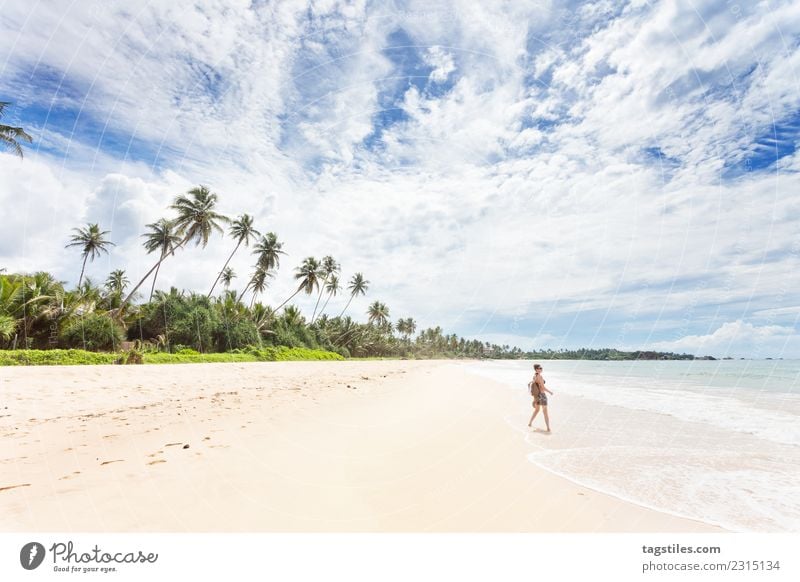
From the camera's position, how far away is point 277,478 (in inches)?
207

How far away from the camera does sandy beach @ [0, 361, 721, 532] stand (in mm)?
4125

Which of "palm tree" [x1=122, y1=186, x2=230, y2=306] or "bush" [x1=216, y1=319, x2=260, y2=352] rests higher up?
"palm tree" [x1=122, y1=186, x2=230, y2=306]

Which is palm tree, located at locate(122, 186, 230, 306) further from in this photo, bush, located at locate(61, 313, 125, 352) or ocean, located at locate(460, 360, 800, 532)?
ocean, located at locate(460, 360, 800, 532)

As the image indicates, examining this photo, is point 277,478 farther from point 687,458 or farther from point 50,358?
point 50,358

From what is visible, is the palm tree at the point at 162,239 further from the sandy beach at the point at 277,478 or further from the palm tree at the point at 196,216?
the sandy beach at the point at 277,478

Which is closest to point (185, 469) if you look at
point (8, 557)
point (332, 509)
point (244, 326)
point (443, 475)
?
point (8, 557)

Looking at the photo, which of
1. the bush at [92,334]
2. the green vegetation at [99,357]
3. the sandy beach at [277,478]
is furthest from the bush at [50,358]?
the sandy beach at [277,478]

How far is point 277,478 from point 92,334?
38217 mm

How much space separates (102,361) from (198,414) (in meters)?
22.1

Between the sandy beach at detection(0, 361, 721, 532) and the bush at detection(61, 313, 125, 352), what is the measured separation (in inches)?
1098

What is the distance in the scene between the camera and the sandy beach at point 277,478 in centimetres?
412

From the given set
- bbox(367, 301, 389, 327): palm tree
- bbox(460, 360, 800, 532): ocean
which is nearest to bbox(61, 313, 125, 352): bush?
bbox(460, 360, 800, 532): ocean

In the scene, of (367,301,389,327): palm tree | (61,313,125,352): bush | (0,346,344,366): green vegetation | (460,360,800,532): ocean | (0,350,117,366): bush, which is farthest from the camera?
(367,301,389,327): palm tree

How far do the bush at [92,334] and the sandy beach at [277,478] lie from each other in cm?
2790
